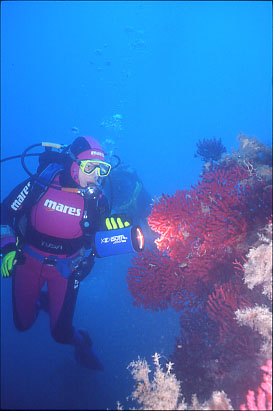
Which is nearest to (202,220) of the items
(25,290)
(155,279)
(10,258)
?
(155,279)

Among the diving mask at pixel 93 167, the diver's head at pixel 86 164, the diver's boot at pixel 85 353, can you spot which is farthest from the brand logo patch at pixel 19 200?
the diver's boot at pixel 85 353

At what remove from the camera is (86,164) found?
4.32 meters

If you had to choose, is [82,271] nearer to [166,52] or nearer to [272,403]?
[272,403]

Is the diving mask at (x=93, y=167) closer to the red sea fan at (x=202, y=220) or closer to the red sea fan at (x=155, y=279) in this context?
the red sea fan at (x=202, y=220)

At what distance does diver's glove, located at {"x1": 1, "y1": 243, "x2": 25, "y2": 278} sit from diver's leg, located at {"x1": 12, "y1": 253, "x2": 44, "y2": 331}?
0.62 meters

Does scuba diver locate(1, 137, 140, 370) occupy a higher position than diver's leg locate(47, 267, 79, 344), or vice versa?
scuba diver locate(1, 137, 140, 370)

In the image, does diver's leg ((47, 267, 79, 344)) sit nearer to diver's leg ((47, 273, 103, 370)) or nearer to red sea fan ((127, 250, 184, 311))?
diver's leg ((47, 273, 103, 370))

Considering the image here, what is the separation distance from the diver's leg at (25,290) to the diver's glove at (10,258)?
0.62 m

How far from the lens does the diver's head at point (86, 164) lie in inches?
171

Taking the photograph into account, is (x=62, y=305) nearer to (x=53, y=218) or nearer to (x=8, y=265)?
(x=8, y=265)

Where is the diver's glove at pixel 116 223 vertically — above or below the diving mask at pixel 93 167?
below

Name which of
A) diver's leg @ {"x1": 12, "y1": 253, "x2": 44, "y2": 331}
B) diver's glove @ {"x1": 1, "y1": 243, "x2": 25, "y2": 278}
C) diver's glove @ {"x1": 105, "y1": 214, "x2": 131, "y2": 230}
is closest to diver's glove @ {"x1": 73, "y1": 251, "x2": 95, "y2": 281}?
diver's leg @ {"x1": 12, "y1": 253, "x2": 44, "y2": 331}

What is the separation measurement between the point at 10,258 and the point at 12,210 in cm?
92

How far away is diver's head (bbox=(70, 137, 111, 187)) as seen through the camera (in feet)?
14.2
